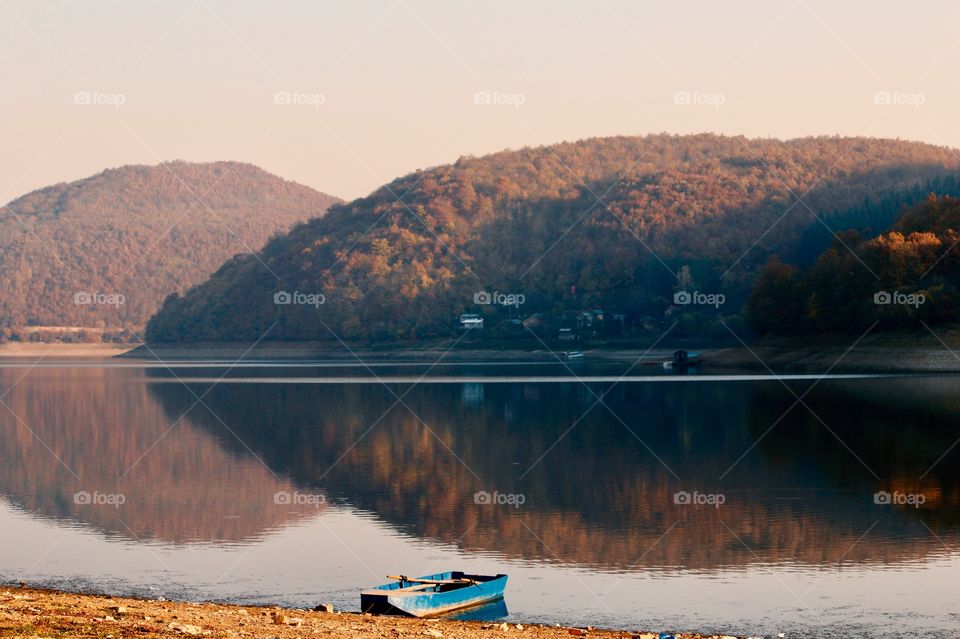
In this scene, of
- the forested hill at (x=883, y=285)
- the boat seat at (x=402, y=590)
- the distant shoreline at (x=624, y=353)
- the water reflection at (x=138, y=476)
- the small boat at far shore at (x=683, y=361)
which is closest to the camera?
the boat seat at (x=402, y=590)

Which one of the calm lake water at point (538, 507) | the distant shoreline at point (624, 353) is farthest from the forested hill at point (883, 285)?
the calm lake water at point (538, 507)

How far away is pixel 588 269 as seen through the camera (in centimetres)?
13962

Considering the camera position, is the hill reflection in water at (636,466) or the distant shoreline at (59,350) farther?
the distant shoreline at (59,350)

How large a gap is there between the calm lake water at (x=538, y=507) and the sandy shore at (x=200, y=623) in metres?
1.55

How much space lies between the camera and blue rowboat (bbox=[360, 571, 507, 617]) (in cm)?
1672

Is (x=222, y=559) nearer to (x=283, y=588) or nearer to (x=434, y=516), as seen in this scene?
(x=283, y=588)

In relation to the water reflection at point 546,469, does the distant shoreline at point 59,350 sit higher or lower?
higher

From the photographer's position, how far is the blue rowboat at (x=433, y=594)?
16719 mm

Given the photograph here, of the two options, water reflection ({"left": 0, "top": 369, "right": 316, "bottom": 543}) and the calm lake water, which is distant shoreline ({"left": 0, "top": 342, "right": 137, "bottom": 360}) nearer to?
water reflection ({"left": 0, "top": 369, "right": 316, "bottom": 543})

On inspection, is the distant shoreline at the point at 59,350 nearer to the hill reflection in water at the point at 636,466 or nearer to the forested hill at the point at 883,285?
the forested hill at the point at 883,285

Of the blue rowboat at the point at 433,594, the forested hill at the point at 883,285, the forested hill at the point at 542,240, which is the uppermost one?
the forested hill at the point at 542,240

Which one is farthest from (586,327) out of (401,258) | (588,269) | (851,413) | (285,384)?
(851,413)

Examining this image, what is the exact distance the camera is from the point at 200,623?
1443cm

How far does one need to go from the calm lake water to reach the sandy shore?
1.55 m
